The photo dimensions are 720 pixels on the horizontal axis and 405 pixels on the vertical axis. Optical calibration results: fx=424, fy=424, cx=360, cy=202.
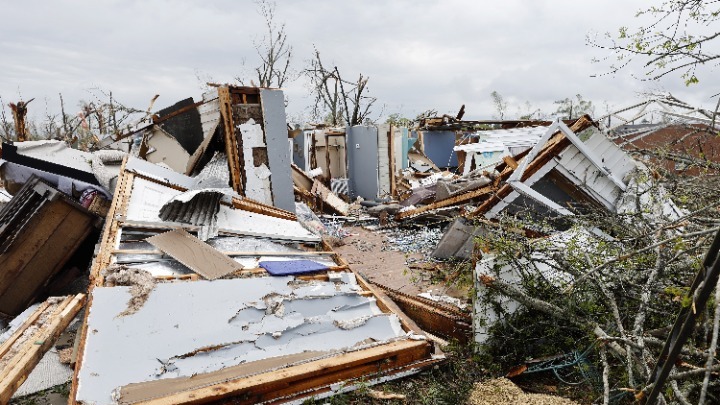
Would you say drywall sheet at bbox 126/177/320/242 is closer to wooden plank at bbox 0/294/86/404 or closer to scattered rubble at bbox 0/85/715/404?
scattered rubble at bbox 0/85/715/404

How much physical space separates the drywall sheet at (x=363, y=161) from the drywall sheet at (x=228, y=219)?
662 cm

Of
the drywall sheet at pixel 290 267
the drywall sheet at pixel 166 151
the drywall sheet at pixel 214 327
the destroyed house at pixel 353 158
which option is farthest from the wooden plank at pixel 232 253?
the destroyed house at pixel 353 158

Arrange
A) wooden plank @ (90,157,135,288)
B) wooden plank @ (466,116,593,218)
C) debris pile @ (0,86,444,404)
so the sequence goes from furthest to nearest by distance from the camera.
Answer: wooden plank @ (466,116,593,218) → wooden plank @ (90,157,135,288) → debris pile @ (0,86,444,404)

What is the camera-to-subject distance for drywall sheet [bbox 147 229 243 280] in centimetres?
386

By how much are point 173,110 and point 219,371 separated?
6.68 metres

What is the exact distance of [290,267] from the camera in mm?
4176

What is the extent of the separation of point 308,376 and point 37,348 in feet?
6.31

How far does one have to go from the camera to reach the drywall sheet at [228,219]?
494 cm

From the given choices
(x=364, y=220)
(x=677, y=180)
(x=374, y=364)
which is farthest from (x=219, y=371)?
(x=364, y=220)

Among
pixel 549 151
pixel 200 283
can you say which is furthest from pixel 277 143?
pixel 549 151

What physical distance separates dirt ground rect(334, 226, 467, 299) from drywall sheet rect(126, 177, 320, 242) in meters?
1.56

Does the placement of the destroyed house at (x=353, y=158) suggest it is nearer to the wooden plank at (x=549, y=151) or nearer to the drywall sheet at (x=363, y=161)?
the drywall sheet at (x=363, y=161)

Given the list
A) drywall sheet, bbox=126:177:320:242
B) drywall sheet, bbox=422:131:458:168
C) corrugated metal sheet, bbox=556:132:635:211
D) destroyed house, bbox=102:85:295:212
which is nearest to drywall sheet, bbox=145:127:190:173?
destroyed house, bbox=102:85:295:212

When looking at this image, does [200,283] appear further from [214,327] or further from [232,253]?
[232,253]
